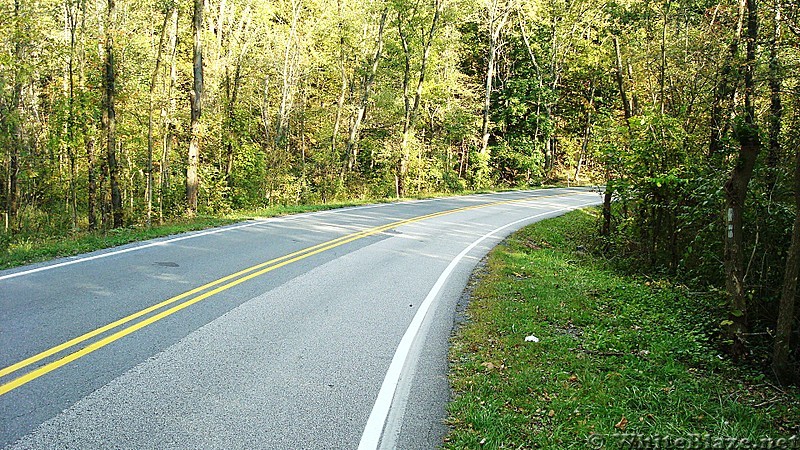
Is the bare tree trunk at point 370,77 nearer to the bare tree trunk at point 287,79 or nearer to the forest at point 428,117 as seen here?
the forest at point 428,117

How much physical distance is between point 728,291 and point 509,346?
2.72 m

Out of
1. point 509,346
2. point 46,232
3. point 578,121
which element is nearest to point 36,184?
point 46,232

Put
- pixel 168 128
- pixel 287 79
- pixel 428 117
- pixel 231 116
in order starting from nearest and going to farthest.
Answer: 1. pixel 168 128
2. pixel 231 116
3. pixel 287 79
4. pixel 428 117

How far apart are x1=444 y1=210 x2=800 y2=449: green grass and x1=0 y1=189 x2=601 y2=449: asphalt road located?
0.45 metres

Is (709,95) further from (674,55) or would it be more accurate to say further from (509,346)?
(509,346)

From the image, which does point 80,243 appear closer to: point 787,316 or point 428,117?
point 787,316

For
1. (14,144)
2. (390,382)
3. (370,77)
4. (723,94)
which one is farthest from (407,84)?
(390,382)

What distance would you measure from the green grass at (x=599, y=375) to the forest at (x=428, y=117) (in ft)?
2.16

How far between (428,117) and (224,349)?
2998cm

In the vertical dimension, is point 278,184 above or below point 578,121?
below

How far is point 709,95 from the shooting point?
33.2 feet

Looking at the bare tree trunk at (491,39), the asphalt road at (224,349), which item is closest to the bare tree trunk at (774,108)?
the asphalt road at (224,349)

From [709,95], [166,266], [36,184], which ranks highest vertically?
[709,95]

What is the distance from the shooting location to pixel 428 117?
3372cm
